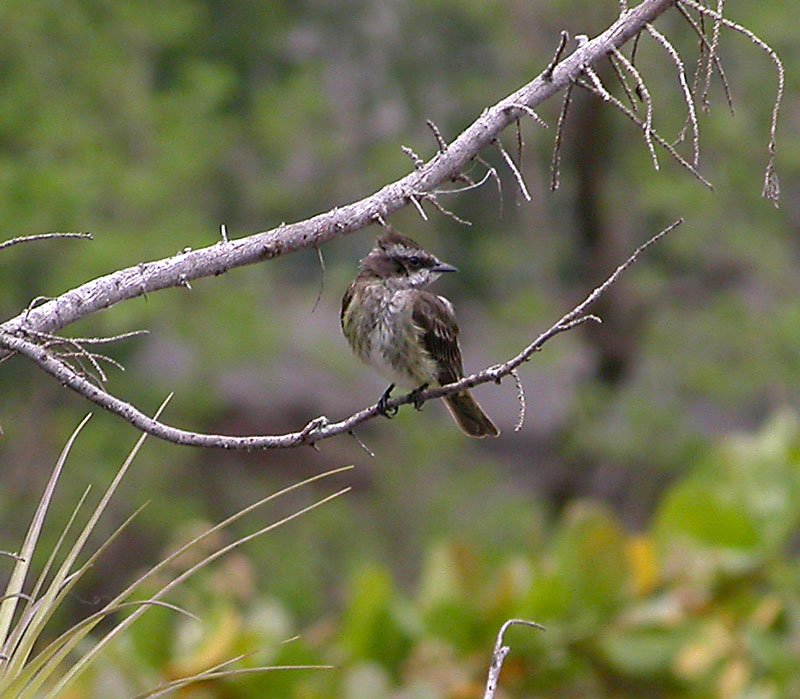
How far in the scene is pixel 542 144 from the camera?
11227mm

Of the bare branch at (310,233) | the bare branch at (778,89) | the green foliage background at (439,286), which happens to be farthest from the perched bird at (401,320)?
the green foliage background at (439,286)

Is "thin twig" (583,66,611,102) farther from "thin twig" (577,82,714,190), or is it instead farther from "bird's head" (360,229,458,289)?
"bird's head" (360,229,458,289)

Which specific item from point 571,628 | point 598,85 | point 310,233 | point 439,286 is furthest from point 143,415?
point 439,286

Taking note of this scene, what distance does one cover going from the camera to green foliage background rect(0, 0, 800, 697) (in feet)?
27.2

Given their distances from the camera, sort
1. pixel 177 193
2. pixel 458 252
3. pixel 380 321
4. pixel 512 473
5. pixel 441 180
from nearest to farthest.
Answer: pixel 441 180, pixel 380 321, pixel 177 193, pixel 458 252, pixel 512 473

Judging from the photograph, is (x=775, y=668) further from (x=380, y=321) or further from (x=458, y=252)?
(x=458, y=252)

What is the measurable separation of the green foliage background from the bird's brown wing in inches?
113

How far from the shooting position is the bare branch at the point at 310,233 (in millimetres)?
2367

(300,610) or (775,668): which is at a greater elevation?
(300,610)

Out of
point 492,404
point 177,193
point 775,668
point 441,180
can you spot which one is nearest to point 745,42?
point 177,193

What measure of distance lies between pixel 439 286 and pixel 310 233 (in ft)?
29.8

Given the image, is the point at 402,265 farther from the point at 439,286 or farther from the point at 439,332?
the point at 439,286

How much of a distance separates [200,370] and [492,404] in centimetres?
623

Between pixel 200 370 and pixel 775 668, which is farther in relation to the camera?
pixel 200 370
